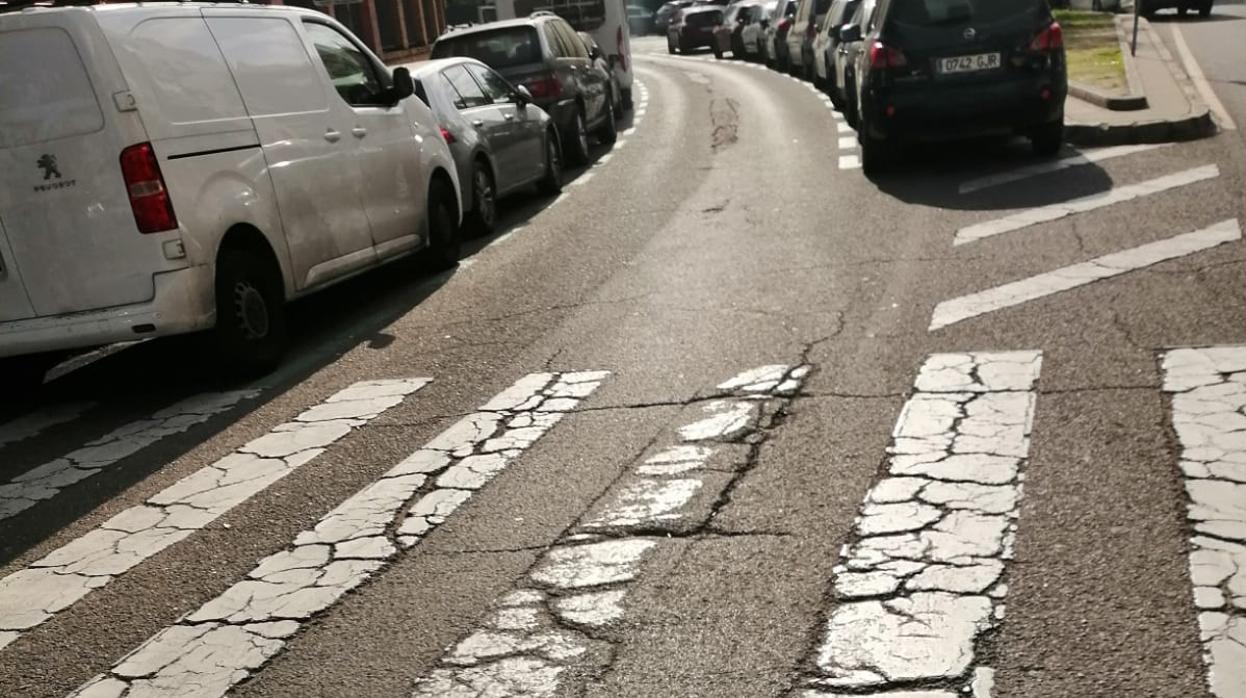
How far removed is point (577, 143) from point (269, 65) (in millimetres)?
8668

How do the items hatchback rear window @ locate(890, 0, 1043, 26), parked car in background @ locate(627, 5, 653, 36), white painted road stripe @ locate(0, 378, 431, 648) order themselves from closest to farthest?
white painted road stripe @ locate(0, 378, 431, 648) < hatchback rear window @ locate(890, 0, 1043, 26) < parked car in background @ locate(627, 5, 653, 36)

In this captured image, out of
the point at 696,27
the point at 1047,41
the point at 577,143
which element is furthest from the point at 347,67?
the point at 696,27

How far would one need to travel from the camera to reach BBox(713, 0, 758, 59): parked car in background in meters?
41.5

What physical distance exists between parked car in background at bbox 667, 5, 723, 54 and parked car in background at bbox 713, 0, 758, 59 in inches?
236

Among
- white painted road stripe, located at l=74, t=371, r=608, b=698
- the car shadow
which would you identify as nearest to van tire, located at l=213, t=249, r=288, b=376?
white painted road stripe, located at l=74, t=371, r=608, b=698

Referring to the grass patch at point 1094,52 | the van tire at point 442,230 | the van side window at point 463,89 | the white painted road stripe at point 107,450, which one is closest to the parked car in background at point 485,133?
the van side window at point 463,89

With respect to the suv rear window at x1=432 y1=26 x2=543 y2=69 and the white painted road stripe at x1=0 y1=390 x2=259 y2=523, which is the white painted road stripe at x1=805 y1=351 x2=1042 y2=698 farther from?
the suv rear window at x1=432 y1=26 x2=543 y2=69

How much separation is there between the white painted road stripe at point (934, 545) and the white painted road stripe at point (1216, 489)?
544 millimetres

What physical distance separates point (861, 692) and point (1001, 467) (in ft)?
5.86

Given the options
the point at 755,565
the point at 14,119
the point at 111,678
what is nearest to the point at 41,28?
the point at 14,119

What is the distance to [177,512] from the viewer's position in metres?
5.81

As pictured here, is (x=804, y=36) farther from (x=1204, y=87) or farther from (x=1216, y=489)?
(x=1216, y=489)

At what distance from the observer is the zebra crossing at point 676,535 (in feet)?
13.0

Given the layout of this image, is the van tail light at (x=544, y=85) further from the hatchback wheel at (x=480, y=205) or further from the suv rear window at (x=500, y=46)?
the hatchback wheel at (x=480, y=205)
